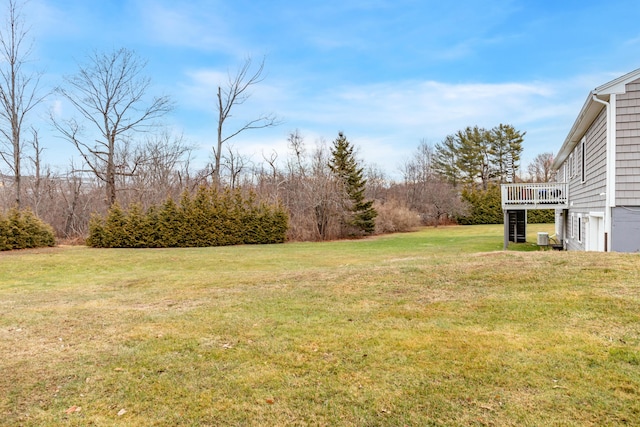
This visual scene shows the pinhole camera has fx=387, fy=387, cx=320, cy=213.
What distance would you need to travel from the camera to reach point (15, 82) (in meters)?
20.4

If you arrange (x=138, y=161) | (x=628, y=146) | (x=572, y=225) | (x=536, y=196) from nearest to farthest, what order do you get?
(x=628, y=146) < (x=572, y=225) < (x=536, y=196) < (x=138, y=161)

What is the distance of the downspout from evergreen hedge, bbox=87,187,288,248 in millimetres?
14820

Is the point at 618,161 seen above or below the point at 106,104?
below

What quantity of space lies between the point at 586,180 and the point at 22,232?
2049cm

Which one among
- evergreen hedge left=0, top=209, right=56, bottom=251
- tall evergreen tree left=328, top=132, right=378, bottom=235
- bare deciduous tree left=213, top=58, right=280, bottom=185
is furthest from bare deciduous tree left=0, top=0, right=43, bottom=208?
tall evergreen tree left=328, top=132, right=378, bottom=235

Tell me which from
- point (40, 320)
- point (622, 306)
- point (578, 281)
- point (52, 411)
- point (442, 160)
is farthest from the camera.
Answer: point (442, 160)

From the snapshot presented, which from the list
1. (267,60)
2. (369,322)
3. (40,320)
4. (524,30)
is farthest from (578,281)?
(267,60)

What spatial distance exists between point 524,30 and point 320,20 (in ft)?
22.7

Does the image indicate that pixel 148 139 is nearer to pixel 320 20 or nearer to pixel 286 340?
pixel 320 20

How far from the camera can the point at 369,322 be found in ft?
15.0

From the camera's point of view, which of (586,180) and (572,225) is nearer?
(586,180)

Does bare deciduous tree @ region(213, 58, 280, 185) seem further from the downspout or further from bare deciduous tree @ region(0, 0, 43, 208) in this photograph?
the downspout

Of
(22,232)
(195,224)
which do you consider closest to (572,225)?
(195,224)

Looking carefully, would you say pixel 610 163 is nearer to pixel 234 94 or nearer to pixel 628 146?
pixel 628 146
